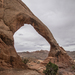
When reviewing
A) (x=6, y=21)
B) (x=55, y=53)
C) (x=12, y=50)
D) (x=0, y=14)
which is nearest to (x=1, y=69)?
(x=12, y=50)

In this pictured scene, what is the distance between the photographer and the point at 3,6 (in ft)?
28.3

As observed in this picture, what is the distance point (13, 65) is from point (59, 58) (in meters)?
9.52

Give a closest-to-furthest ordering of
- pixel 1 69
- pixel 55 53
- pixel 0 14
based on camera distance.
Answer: pixel 1 69 → pixel 0 14 → pixel 55 53

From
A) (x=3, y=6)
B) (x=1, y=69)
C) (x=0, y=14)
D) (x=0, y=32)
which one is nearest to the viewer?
(x=1, y=69)

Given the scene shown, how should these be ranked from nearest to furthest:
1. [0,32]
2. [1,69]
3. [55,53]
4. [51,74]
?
[1,69] → [0,32] → [51,74] → [55,53]

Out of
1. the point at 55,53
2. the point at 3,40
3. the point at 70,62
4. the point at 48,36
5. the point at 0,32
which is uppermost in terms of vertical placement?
the point at 48,36

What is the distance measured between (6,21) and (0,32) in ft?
7.03

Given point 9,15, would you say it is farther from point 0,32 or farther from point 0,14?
point 0,32

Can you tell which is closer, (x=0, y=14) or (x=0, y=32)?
(x=0, y=32)

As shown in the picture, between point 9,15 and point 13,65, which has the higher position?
point 9,15

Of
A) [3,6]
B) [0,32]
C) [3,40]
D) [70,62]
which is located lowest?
[70,62]

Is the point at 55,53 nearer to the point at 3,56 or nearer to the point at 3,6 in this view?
the point at 3,56

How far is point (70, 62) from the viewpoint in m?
14.0

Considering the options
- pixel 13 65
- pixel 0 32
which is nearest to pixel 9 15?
pixel 0 32
